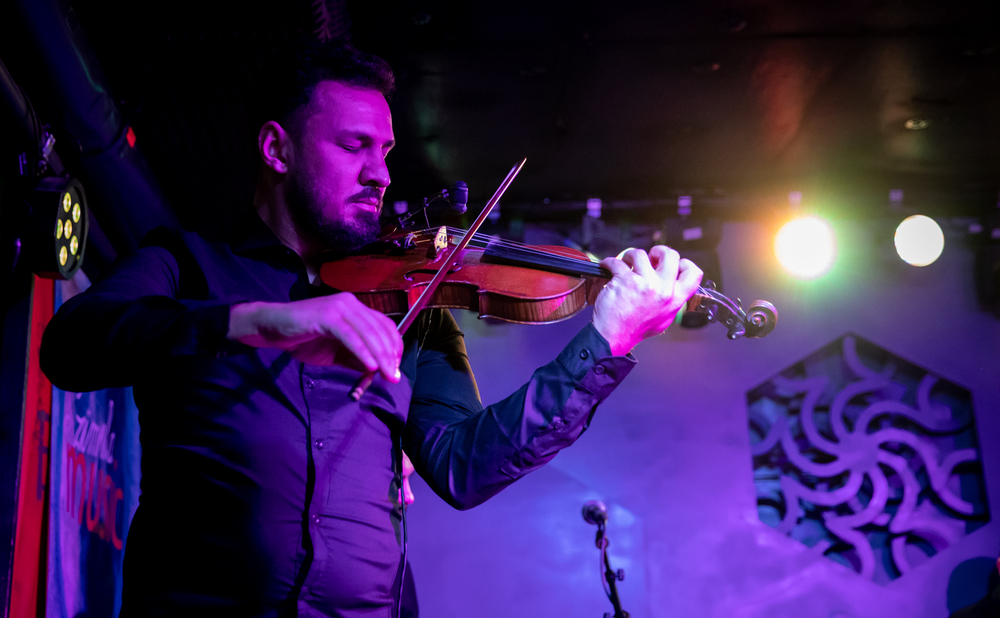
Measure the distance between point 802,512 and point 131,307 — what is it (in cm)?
511

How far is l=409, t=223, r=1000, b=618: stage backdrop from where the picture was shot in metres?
4.93

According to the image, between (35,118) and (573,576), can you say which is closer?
(35,118)

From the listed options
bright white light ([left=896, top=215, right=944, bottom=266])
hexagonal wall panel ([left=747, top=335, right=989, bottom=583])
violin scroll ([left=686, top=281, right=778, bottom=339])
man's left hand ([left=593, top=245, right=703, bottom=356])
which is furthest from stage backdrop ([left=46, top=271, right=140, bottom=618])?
bright white light ([left=896, top=215, right=944, bottom=266])

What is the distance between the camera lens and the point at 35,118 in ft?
8.86

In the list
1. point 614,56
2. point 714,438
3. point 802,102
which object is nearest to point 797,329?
point 714,438

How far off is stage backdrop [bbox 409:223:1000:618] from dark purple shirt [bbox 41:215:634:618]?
12.2 feet

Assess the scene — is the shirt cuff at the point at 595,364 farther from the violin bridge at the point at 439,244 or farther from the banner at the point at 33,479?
the banner at the point at 33,479

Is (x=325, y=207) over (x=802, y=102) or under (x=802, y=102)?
under

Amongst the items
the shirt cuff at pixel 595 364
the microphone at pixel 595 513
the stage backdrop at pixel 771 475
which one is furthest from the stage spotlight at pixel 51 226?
the microphone at pixel 595 513

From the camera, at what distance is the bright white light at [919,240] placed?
5223mm

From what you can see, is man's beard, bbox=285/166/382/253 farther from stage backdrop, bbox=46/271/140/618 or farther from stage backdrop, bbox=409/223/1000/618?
stage backdrop, bbox=409/223/1000/618

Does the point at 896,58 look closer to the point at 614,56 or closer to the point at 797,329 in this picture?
the point at 614,56

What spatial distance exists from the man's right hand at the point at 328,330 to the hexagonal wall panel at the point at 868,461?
4808 millimetres

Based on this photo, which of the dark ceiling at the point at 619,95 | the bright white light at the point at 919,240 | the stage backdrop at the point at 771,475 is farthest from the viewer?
the bright white light at the point at 919,240
